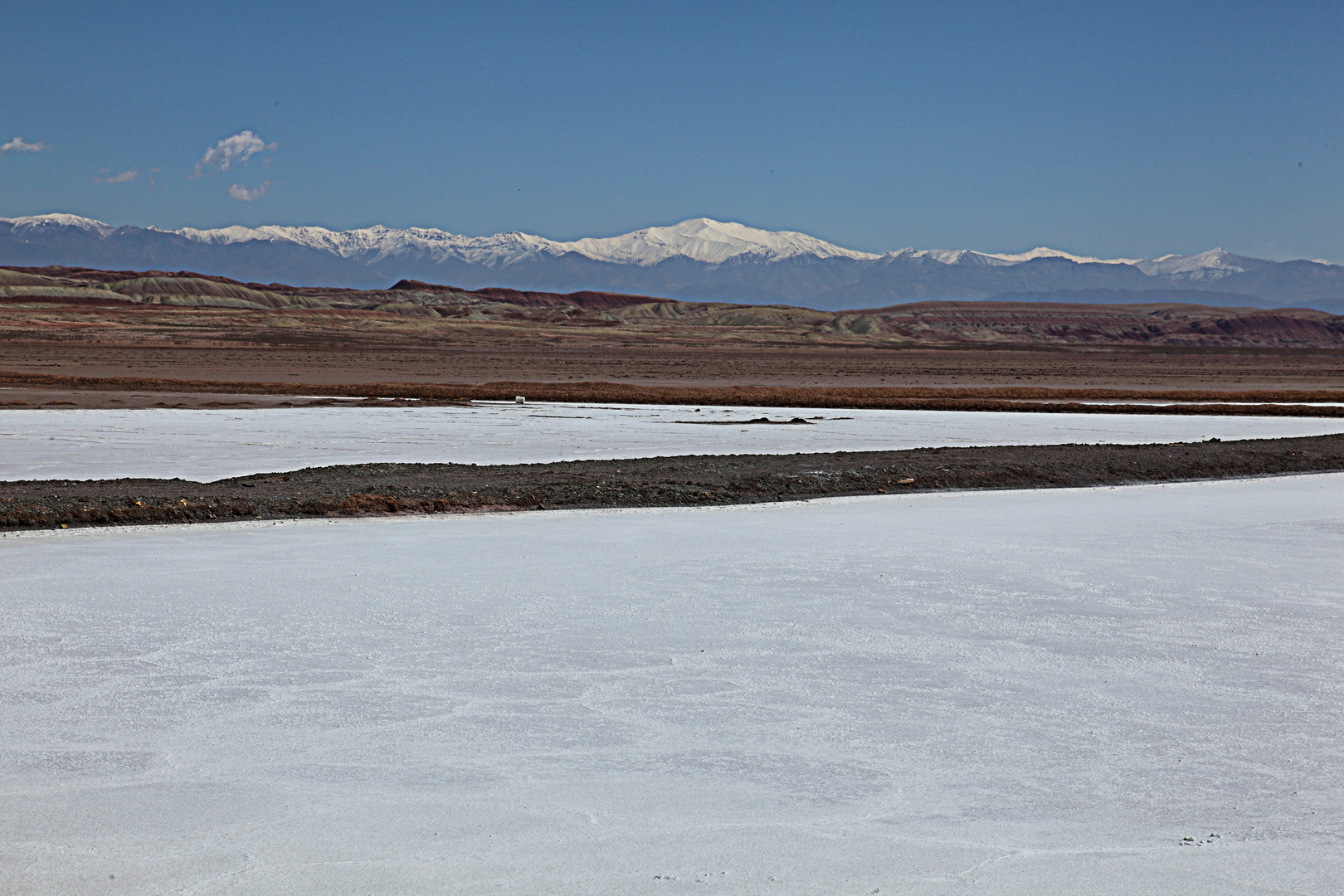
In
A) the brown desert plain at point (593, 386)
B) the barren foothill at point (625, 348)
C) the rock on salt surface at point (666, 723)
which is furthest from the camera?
the barren foothill at point (625, 348)

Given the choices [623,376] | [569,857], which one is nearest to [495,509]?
[569,857]

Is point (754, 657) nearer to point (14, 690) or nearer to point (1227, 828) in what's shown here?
point (1227, 828)

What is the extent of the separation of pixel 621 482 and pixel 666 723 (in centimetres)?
839

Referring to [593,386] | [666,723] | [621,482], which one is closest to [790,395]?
[593,386]

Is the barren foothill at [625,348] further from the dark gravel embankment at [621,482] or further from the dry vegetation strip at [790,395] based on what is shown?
the dark gravel embankment at [621,482]

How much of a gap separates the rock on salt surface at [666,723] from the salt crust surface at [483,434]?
701 cm

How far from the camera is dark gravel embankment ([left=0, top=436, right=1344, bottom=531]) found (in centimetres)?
1095

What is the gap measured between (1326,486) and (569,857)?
1374 centimetres

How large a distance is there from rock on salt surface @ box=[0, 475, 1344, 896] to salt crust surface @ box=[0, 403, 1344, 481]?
276 inches

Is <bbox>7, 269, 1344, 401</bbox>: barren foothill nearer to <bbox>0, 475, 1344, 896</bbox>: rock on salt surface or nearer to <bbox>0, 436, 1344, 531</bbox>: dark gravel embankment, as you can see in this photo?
<bbox>0, 436, 1344, 531</bbox>: dark gravel embankment

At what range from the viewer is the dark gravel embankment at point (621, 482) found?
10.9 m

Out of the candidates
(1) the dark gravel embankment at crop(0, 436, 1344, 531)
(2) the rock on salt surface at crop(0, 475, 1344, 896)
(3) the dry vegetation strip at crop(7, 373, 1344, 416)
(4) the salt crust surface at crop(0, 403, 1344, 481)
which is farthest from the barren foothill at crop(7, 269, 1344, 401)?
(2) the rock on salt surface at crop(0, 475, 1344, 896)

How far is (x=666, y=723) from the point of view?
489 cm

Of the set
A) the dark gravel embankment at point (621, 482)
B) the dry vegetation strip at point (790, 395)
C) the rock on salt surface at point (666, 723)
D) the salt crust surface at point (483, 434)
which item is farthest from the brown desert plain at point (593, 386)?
the rock on salt surface at point (666, 723)
